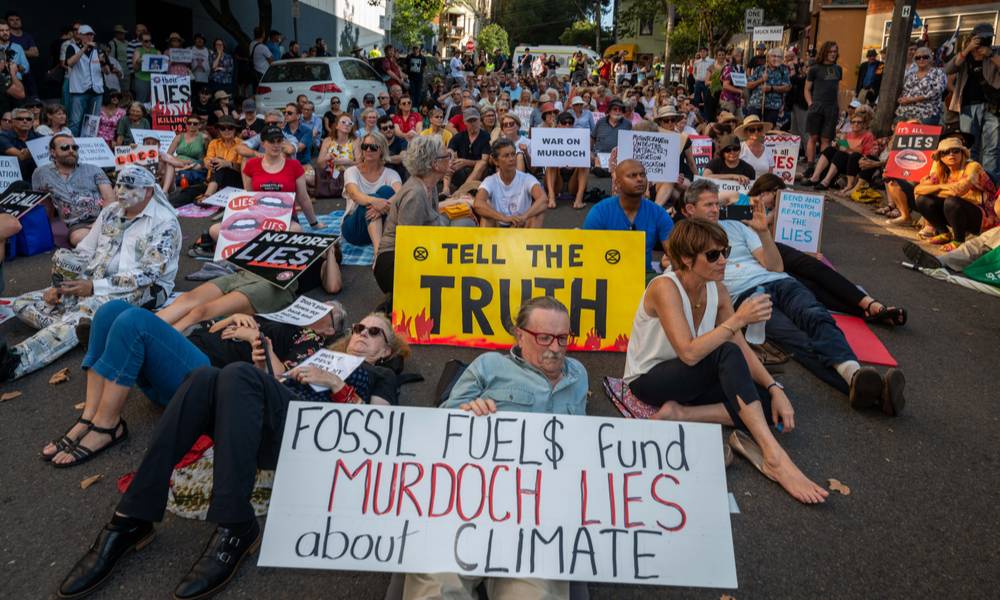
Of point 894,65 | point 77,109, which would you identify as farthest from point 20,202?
point 894,65

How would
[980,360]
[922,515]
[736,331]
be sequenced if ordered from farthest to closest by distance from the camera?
[980,360] < [736,331] < [922,515]

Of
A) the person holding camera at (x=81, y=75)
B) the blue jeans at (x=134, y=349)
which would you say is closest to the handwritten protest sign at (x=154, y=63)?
the person holding camera at (x=81, y=75)

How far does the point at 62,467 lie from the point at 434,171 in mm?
3734

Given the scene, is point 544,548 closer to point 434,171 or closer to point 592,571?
point 592,571

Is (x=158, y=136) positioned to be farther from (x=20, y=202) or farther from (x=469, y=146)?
(x=469, y=146)

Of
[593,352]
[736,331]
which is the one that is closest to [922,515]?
[736,331]

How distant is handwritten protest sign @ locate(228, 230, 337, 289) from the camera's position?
568 centimetres

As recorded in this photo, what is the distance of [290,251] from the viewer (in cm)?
602

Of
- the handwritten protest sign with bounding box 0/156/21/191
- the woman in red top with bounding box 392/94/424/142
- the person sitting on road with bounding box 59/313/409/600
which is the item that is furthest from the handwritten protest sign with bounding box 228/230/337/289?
the woman in red top with bounding box 392/94/424/142

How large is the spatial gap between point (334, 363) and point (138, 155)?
917 centimetres

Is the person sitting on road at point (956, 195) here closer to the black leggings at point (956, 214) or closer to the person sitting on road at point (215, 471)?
the black leggings at point (956, 214)

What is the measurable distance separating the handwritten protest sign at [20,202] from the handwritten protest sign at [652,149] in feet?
22.1

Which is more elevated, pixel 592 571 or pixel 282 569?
pixel 592 571

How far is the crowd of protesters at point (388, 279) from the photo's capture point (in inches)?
122
